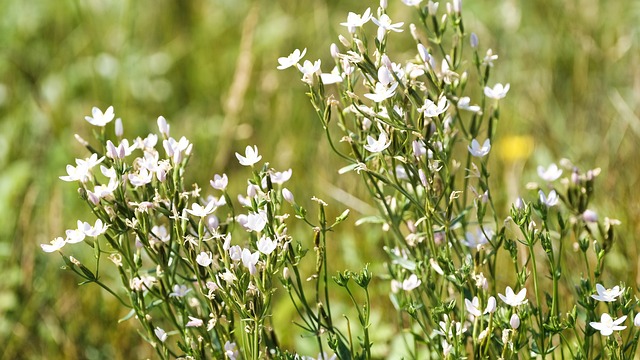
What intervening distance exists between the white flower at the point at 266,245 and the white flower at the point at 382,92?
0.33 meters

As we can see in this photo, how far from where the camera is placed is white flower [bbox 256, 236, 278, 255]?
5.08 feet

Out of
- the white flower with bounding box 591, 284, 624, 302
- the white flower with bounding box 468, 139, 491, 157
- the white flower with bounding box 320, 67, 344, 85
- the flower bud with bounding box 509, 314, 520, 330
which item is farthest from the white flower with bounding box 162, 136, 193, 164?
the white flower with bounding box 591, 284, 624, 302

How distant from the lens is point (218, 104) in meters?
4.63

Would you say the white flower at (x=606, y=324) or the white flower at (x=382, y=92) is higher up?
the white flower at (x=382, y=92)

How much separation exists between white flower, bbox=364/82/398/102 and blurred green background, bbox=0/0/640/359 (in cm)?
111

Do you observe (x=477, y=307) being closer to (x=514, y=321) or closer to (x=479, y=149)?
(x=514, y=321)

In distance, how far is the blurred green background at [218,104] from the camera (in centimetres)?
289

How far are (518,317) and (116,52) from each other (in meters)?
3.50

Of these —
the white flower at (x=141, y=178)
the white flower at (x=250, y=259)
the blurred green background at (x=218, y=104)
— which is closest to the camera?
the white flower at (x=250, y=259)

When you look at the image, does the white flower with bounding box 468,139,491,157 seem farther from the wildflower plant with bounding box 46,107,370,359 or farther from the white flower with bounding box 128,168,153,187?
the white flower with bounding box 128,168,153,187

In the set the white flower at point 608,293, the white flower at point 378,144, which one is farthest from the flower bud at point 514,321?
the white flower at point 378,144

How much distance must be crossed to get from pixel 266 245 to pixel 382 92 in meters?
0.37

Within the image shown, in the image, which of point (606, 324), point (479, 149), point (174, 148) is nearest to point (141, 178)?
point (174, 148)

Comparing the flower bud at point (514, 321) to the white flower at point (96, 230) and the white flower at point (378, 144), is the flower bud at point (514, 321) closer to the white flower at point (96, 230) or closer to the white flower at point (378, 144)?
the white flower at point (378, 144)
